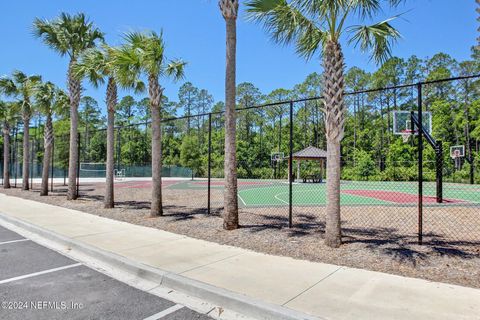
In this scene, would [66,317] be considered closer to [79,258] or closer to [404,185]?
[79,258]

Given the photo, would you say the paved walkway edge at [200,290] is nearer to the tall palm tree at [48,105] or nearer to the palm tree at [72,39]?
the palm tree at [72,39]

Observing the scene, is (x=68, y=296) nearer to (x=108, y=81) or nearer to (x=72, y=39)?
(x=108, y=81)

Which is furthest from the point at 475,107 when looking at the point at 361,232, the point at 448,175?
the point at 361,232

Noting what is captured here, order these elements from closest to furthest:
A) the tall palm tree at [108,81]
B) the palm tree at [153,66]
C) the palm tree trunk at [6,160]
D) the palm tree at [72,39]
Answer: the palm tree at [153,66]
the tall palm tree at [108,81]
the palm tree at [72,39]
the palm tree trunk at [6,160]

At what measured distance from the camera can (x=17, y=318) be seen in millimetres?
3969

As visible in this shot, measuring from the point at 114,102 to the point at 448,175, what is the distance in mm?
31677

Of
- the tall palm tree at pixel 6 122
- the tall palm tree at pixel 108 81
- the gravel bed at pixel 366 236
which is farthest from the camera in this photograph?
the tall palm tree at pixel 6 122

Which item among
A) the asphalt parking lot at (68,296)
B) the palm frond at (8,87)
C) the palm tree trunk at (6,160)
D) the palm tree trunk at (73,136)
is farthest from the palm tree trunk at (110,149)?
the palm tree trunk at (6,160)

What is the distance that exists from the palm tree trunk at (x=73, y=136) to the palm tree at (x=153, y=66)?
6.41m

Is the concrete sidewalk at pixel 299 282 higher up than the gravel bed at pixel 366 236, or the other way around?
the gravel bed at pixel 366 236

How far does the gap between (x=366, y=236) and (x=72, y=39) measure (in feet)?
49.0

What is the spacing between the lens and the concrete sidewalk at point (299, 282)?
3.96 m

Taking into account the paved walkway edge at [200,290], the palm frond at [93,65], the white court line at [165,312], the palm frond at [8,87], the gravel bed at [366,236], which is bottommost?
the white court line at [165,312]

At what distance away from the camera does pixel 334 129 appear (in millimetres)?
6676
